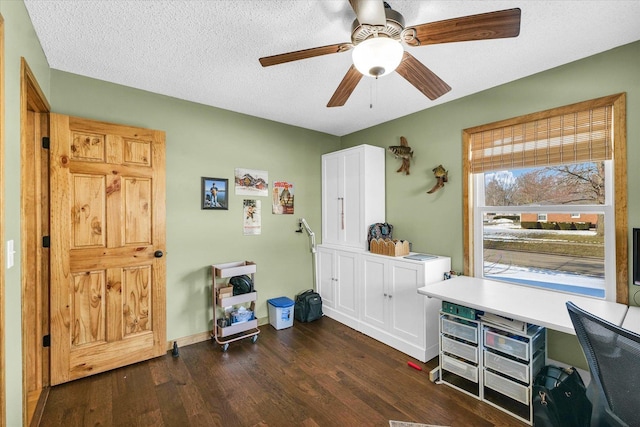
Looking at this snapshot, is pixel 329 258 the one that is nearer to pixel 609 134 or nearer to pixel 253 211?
pixel 253 211

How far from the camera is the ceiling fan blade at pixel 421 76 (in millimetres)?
1723

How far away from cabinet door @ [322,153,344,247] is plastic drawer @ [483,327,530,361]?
2.03 m

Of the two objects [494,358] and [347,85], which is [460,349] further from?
[347,85]

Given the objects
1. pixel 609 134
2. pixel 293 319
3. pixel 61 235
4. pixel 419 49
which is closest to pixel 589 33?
pixel 609 134

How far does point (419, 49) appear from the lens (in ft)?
6.98

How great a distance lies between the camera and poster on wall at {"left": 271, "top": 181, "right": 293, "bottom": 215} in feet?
12.2

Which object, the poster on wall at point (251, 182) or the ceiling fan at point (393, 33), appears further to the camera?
the poster on wall at point (251, 182)

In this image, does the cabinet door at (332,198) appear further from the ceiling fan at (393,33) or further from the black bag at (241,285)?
the ceiling fan at (393,33)

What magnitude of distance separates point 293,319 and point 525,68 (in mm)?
3456

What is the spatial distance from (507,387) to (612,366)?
3.71ft

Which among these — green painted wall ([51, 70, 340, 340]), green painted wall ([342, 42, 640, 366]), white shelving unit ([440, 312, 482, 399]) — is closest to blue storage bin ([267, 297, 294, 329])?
green painted wall ([51, 70, 340, 340])

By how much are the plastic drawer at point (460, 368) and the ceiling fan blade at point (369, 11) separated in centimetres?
241

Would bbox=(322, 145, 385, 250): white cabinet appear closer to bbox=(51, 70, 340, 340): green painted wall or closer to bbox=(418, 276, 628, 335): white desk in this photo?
bbox=(51, 70, 340, 340): green painted wall

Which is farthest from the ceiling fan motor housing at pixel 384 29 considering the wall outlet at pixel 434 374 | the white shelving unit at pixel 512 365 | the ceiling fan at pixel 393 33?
the wall outlet at pixel 434 374
